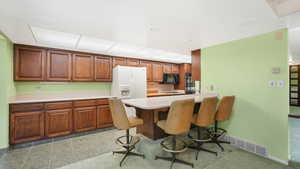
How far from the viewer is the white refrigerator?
3.85m

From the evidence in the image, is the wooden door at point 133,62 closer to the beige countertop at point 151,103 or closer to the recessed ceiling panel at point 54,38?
the recessed ceiling panel at point 54,38

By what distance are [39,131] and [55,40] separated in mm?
1972

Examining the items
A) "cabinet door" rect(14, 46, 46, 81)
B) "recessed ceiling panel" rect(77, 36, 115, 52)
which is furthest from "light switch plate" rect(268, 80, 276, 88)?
"cabinet door" rect(14, 46, 46, 81)

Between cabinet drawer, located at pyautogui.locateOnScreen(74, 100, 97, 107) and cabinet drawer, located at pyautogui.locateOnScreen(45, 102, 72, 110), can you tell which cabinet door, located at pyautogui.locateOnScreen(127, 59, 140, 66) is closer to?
cabinet drawer, located at pyautogui.locateOnScreen(74, 100, 97, 107)

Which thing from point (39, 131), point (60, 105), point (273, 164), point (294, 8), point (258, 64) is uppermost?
point (294, 8)

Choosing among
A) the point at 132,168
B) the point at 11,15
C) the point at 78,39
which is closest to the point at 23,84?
the point at 78,39

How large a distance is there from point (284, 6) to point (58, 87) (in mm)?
4645

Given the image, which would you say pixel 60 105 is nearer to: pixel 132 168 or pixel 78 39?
pixel 78 39

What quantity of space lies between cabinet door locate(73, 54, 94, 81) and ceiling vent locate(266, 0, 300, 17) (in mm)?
3818

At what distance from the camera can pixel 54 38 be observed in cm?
275

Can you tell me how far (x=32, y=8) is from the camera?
1654mm

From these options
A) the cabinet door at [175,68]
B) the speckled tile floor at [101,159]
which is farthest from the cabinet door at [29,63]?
the cabinet door at [175,68]

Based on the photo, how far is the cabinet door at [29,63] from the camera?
299cm

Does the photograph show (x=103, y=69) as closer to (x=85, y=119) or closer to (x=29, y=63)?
(x=85, y=119)
